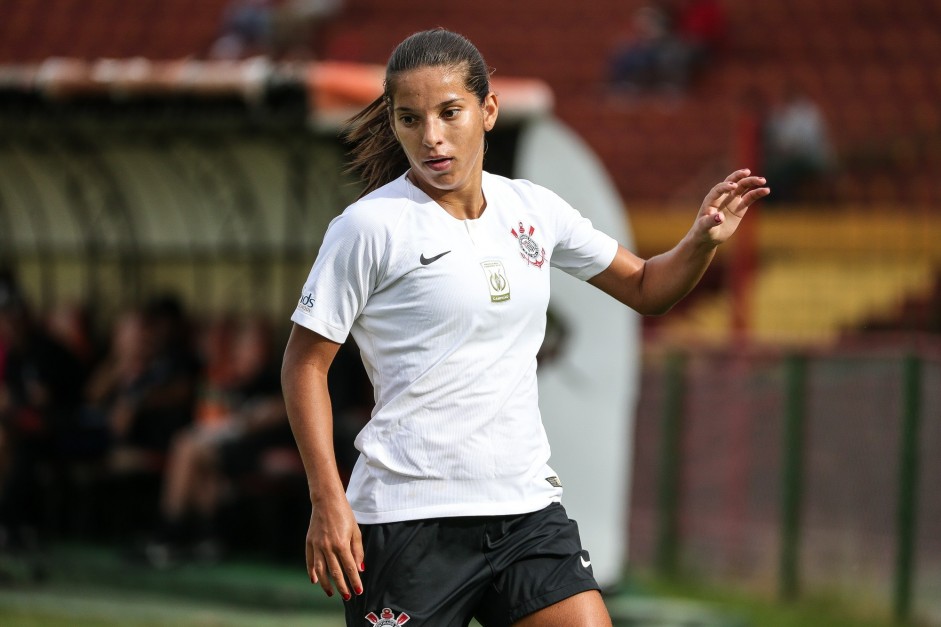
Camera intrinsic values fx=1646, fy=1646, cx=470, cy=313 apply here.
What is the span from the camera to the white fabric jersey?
3789mm

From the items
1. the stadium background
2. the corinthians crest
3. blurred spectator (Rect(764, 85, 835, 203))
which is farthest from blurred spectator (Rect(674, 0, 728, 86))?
the corinthians crest

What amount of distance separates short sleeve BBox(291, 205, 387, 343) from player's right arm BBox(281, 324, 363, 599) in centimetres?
4

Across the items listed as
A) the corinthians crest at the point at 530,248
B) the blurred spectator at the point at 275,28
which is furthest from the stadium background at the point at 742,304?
the blurred spectator at the point at 275,28

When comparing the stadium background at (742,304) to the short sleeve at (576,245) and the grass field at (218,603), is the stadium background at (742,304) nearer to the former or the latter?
the grass field at (218,603)

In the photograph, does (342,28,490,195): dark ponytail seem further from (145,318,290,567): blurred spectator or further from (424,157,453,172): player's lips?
(145,318,290,567): blurred spectator

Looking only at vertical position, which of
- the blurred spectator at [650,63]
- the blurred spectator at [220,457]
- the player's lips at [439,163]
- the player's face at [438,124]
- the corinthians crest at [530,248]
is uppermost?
the blurred spectator at [650,63]

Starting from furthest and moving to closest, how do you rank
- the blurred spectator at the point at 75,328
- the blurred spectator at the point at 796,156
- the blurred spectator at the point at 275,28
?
1. the blurred spectator at the point at 275,28
2. the blurred spectator at the point at 796,156
3. the blurred spectator at the point at 75,328

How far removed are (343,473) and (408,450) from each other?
5272 millimetres

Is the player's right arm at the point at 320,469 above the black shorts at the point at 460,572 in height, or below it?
above

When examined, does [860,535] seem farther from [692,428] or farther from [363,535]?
[363,535]

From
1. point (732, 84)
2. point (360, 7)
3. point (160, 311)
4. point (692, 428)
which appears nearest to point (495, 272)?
point (160, 311)

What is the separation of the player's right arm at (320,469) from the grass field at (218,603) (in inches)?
185

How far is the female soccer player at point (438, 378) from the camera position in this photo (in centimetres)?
379

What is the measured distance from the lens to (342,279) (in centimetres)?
377
